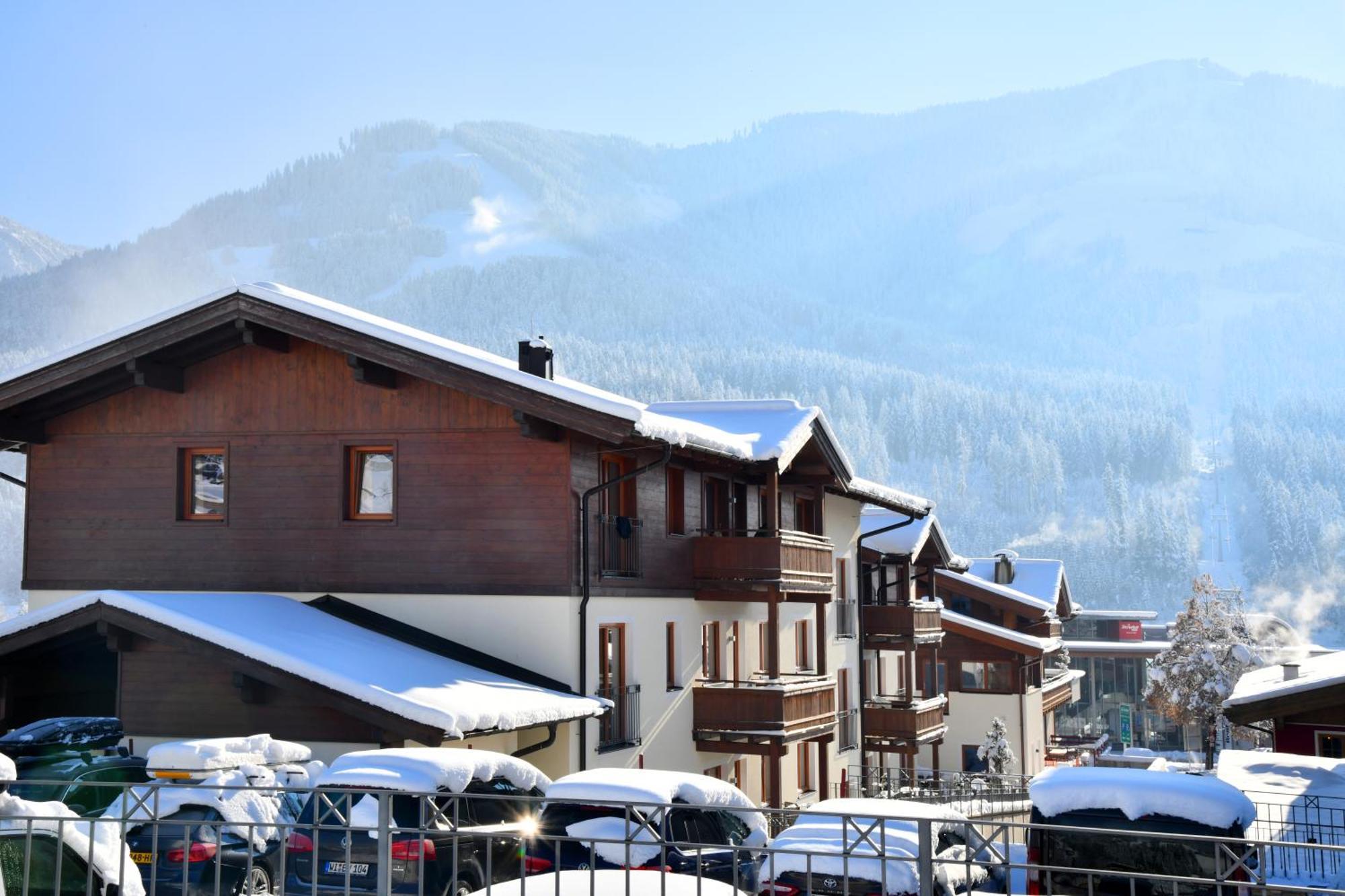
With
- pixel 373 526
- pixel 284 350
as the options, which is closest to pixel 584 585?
pixel 373 526

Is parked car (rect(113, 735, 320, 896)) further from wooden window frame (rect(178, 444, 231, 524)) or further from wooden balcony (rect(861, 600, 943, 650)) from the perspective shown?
wooden balcony (rect(861, 600, 943, 650))

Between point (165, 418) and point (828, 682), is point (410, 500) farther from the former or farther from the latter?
point (828, 682)

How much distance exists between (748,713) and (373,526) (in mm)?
8101

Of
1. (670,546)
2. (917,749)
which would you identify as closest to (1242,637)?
(917,749)

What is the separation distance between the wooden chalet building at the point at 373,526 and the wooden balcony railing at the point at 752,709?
2.1 inches

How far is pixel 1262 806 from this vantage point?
2331 centimetres

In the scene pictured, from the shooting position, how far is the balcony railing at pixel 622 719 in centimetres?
2470

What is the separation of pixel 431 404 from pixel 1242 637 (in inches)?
1772

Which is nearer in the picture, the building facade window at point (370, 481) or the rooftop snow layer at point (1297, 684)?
the building facade window at point (370, 481)

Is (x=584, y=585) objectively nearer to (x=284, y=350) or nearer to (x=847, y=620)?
(x=284, y=350)

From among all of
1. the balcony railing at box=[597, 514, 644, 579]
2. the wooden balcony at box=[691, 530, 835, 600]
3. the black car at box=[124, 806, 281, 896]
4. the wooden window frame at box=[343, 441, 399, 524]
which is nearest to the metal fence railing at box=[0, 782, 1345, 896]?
the black car at box=[124, 806, 281, 896]

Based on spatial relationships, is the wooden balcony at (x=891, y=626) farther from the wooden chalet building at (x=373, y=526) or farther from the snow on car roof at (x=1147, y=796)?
the snow on car roof at (x=1147, y=796)

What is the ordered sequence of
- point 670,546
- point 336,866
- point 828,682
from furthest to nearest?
point 828,682 < point 670,546 < point 336,866

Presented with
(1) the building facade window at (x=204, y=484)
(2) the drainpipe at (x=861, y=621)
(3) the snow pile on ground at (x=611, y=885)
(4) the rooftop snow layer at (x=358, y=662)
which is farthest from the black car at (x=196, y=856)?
(2) the drainpipe at (x=861, y=621)
